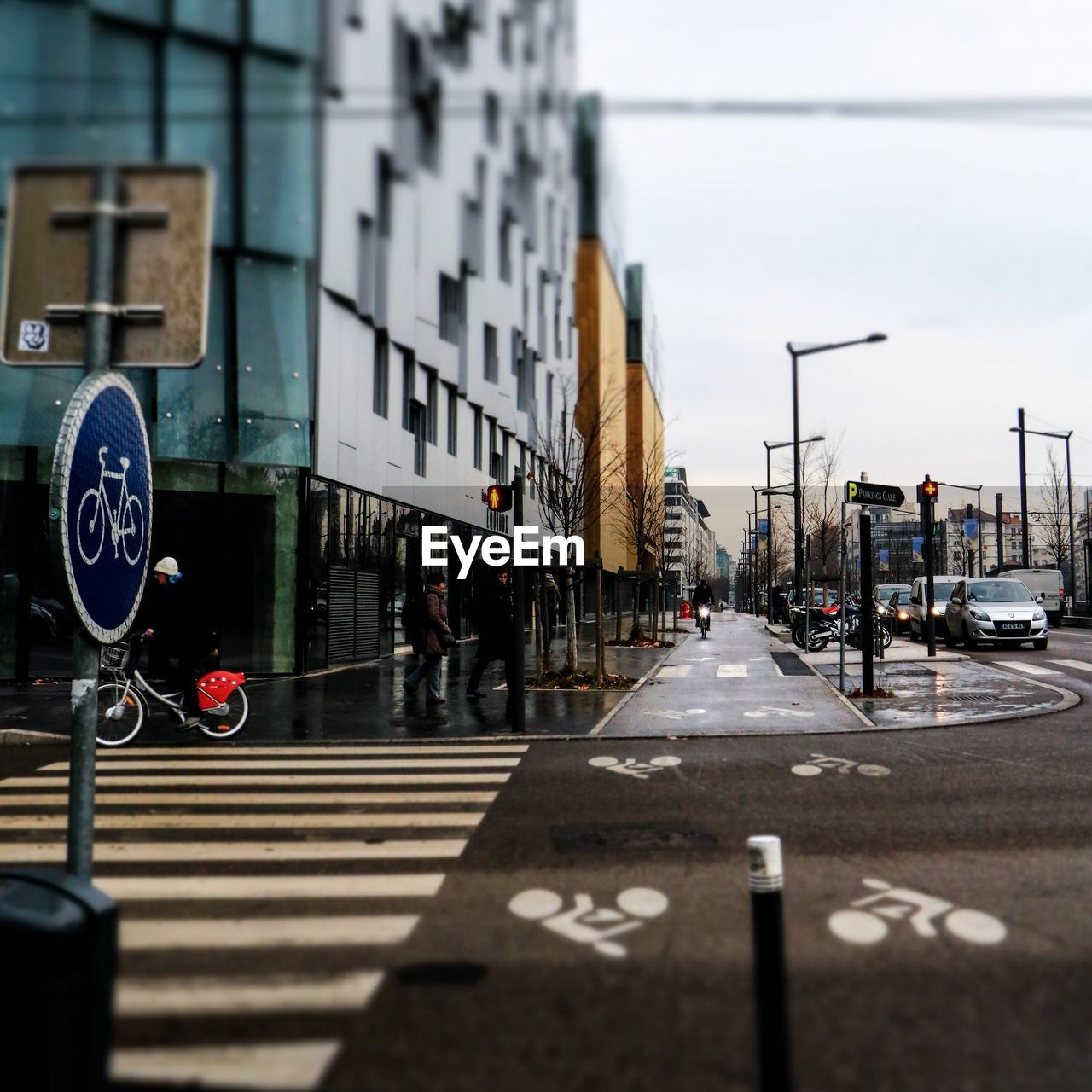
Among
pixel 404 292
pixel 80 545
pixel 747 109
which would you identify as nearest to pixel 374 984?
pixel 80 545

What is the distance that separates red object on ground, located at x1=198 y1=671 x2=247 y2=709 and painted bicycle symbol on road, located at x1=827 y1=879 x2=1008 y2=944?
320 inches

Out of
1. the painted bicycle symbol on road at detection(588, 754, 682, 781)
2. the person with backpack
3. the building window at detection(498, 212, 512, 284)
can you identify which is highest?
the building window at detection(498, 212, 512, 284)

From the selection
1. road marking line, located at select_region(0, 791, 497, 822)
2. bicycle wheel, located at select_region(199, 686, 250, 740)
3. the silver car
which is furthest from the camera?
the silver car

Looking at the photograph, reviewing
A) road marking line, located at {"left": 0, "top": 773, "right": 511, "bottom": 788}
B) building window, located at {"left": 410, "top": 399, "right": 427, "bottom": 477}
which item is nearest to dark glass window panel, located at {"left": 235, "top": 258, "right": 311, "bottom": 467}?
building window, located at {"left": 410, "top": 399, "right": 427, "bottom": 477}

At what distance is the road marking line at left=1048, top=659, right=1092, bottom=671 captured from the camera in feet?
64.8

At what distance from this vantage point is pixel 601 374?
76.1 ft

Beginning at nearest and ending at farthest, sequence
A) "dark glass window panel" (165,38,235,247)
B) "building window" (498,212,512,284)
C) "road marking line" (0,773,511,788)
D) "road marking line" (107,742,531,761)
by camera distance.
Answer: "dark glass window panel" (165,38,235,247) → "building window" (498,212,512,284) → "road marking line" (0,773,511,788) → "road marking line" (107,742,531,761)

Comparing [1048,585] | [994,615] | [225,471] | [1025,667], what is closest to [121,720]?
[225,471]

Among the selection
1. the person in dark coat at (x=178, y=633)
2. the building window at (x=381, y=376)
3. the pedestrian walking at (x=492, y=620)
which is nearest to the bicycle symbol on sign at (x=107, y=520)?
the person in dark coat at (x=178, y=633)

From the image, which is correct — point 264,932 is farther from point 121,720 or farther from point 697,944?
point 121,720

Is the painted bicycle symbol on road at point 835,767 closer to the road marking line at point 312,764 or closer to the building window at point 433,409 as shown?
the road marking line at point 312,764

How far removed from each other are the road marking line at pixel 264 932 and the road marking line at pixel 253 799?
2.70 meters

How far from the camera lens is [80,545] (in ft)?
12.7

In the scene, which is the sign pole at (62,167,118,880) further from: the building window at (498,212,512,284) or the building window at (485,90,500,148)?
the building window at (498,212,512,284)
